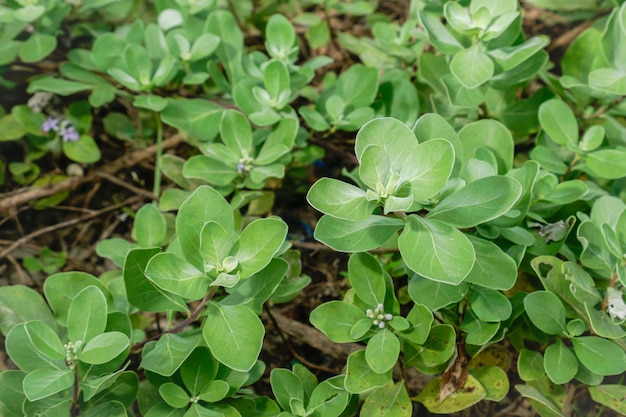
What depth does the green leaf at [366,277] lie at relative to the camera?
1369 millimetres

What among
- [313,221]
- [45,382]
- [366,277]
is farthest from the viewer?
[313,221]

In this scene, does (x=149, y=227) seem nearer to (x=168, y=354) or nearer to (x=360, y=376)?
(x=168, y=354)

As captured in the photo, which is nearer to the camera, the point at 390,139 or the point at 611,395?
the point at 390,139

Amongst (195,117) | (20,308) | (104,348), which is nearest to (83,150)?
(195,117)

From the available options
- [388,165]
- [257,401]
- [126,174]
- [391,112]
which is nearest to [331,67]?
[391,112]

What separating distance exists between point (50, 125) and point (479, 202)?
154 centimetres


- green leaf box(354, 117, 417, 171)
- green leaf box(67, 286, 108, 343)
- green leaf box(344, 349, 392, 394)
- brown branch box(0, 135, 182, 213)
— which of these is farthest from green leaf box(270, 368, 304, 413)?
brown branch box(0, 135, 182, 213)

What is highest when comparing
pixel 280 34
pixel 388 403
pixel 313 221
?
pixel 280 34

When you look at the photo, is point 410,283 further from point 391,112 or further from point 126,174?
point 126,174

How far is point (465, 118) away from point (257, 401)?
102 centimetres

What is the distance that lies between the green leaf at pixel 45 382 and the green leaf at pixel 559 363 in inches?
40.1

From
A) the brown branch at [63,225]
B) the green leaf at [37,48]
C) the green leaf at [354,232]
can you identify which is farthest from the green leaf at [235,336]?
the green leaf at [37,48]

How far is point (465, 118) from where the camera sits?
5.90 ft

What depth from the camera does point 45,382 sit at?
3.84ft
